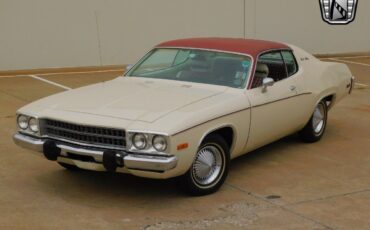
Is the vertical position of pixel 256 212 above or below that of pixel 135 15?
below

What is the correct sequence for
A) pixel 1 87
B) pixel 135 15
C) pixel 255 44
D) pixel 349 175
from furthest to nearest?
pixel 135 15, pixel 1 87, pixel 255 44, pixel 349 175

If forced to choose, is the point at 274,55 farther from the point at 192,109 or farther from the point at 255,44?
the point at 192,109

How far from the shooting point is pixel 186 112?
16.5 ft

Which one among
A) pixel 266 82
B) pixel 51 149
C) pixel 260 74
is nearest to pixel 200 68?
pixel 260 74

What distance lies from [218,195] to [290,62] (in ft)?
7.68

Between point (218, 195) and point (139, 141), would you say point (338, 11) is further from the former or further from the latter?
point (139, 141)

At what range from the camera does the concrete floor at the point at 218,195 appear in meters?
4.71

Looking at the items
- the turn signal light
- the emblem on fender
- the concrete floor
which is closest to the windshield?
the concrete floor

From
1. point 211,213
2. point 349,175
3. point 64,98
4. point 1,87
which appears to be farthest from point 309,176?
point 1,87

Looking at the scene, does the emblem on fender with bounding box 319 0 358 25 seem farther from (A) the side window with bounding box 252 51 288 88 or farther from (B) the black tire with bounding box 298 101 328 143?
(A) the side window with bounding box 252 51 288 88

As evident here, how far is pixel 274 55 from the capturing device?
672 cm

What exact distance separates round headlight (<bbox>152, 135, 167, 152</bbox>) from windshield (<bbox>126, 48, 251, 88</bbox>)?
1.45 metres

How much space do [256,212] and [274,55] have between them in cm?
240

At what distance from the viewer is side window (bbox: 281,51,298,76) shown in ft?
22.5
